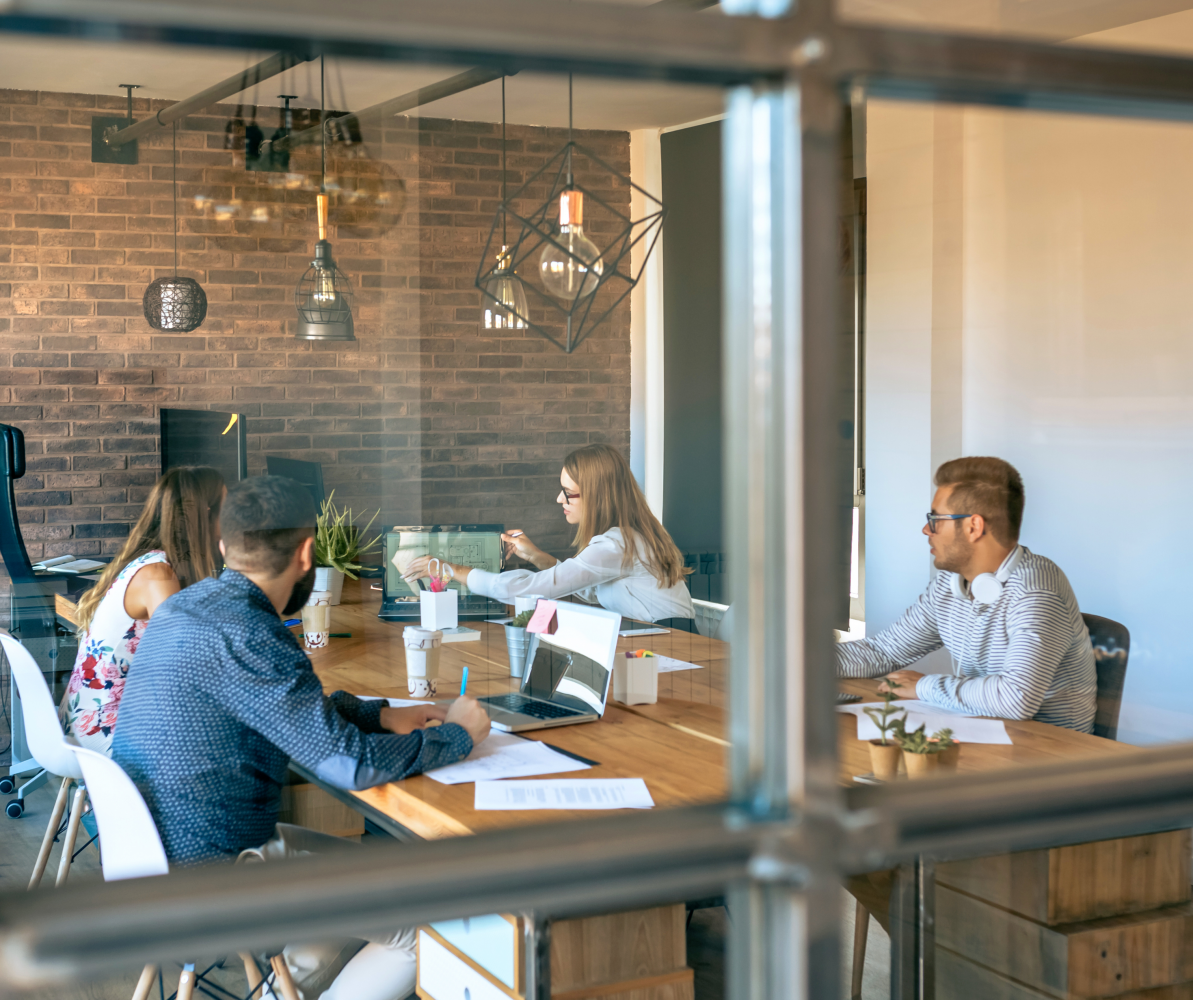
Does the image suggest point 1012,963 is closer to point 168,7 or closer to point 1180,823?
point 1180,823

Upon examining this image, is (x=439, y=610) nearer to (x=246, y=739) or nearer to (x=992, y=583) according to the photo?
(x=246, y=739)

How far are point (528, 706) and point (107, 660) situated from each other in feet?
3.53

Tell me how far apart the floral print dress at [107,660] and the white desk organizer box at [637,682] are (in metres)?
1.11

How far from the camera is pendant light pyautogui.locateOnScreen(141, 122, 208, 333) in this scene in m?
4.42

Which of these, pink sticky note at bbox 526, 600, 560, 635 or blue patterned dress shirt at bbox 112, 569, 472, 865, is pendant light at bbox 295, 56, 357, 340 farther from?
blue patterned dress shirt at bbox 112, 569, 472, 865

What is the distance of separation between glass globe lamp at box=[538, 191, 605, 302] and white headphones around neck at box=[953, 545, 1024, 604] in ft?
7.72

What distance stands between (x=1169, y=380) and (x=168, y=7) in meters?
2.35

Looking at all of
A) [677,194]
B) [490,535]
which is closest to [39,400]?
[490,535]

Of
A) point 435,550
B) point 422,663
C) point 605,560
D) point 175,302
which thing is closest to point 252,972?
point 422,663

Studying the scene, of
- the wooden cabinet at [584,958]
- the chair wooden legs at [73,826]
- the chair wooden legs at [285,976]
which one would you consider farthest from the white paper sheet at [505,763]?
the chair wooden legs at [73,826]

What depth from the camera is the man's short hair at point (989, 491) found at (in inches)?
72.2

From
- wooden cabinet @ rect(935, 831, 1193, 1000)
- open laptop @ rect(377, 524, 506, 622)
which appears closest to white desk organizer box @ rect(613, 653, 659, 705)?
open laptop @ rect(377, 524, 506, 622)

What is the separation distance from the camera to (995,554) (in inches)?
75.2

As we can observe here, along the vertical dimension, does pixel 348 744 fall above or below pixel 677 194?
below
